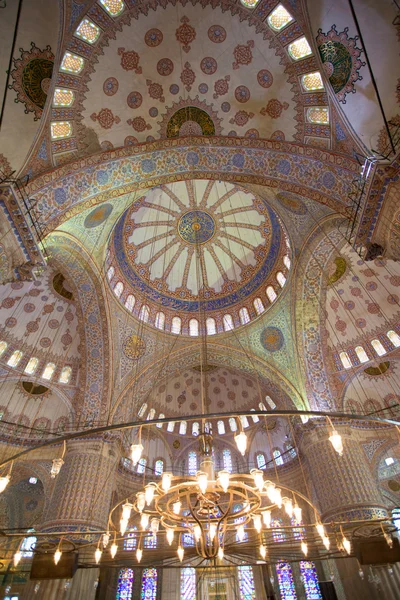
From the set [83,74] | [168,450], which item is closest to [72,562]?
[168,450]

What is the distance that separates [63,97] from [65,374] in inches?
355

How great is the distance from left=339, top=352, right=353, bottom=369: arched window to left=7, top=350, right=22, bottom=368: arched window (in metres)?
11.4

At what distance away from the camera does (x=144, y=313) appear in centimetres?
1367

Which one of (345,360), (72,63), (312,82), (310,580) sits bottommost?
(310,580)

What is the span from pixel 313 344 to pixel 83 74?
1041cm

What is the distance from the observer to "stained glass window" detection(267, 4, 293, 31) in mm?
7031

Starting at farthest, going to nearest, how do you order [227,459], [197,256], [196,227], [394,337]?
[227,459] → [197,256] → [196,227] → [394,337]

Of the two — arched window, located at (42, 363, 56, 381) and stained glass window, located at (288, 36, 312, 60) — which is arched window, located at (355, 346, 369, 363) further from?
arched window, located at (42, 363, 56, 381)

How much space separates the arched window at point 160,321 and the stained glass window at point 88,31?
366 inches

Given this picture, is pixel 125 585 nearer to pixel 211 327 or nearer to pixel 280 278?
pixel 211 327

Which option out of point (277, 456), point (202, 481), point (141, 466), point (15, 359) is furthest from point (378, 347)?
point (15, 359)

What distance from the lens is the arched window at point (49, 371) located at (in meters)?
12.1

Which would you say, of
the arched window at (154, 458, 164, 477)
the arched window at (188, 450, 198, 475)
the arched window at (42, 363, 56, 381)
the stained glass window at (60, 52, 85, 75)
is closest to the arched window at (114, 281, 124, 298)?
the arched window at (42, 363, 56, 381)

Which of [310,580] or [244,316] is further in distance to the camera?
[244,316]
